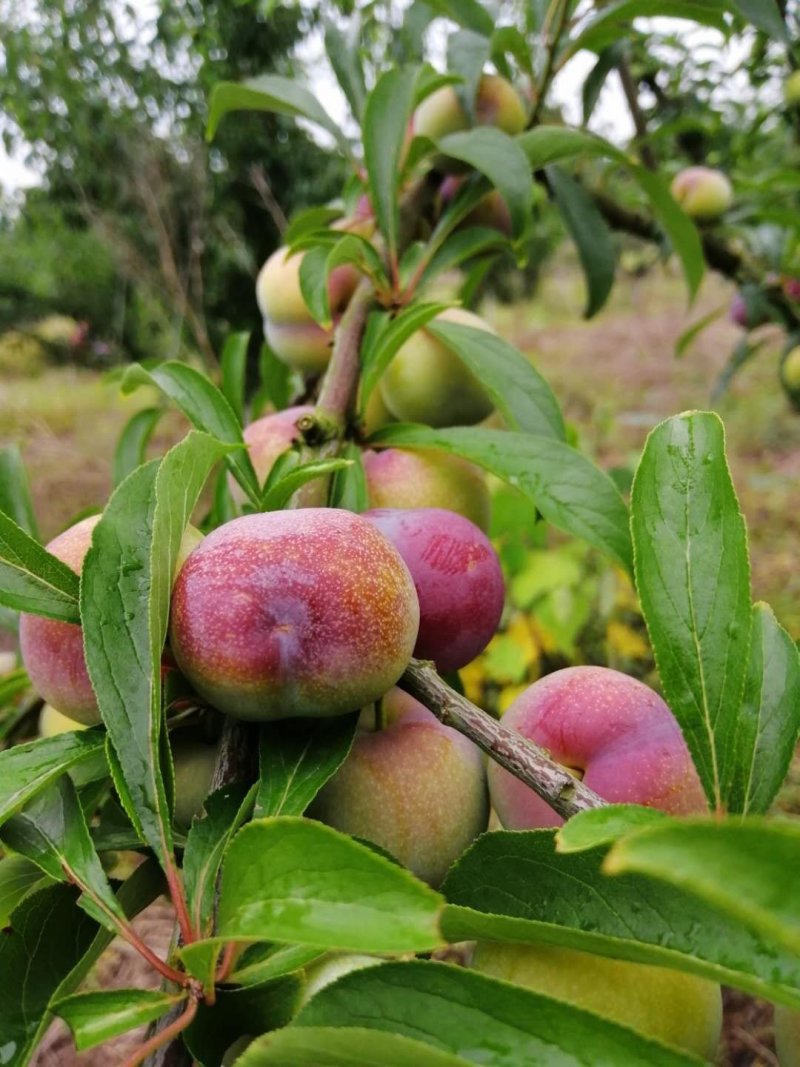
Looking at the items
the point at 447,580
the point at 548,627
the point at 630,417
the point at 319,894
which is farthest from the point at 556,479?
the point at 630,417

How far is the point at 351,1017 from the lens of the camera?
0.90 feet

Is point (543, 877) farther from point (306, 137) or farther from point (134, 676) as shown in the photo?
point (306, 137)

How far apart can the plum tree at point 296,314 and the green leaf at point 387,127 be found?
9cm

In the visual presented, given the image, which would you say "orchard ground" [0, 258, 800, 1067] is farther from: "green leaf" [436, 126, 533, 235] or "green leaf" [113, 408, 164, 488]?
"green leaf" [436, 126, 533, 235]

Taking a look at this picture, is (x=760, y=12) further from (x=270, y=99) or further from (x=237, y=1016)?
(x=237, y=1016)

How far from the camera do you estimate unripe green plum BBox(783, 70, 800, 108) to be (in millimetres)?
1382

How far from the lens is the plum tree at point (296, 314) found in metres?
0.75

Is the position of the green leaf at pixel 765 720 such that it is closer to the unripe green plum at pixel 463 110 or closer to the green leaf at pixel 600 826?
the green leaf at pixel 600 826

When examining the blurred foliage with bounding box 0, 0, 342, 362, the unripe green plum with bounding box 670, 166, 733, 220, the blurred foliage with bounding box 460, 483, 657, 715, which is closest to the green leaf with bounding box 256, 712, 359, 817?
the blurred foliage with bounding box 460, 483, 657, 715

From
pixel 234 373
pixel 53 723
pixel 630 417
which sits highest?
pixel 234 373

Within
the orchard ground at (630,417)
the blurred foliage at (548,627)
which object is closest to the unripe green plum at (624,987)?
the orchard ground at (630,417)

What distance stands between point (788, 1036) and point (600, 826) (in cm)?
15

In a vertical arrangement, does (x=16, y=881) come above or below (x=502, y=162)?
below

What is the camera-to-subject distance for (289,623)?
36 cm
